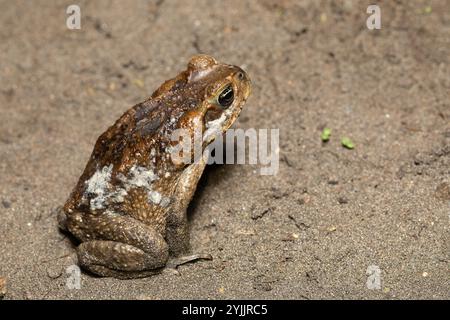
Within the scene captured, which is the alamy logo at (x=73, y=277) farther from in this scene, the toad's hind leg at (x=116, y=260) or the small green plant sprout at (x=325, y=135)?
the small green plant sprout at (x=325, y=135)

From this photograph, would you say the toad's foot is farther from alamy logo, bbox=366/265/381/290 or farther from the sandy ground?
alamy logo, bbox=366/265/381/290

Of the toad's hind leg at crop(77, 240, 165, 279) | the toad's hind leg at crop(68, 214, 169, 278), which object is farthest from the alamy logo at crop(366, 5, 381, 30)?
the toad's hind leg at crop(77, 240, 165, 279)

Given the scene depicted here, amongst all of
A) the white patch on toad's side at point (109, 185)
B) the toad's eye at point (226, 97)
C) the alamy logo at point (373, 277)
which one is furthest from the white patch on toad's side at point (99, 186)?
the alamy logo at point (373, 277)

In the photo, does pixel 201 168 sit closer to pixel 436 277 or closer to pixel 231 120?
pixel 231 120

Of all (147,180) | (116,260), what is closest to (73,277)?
(116,260)

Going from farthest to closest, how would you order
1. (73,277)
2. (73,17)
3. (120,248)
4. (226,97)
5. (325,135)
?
(73,17) < (325,135) < (73,277) < (226,97) < (120,248)

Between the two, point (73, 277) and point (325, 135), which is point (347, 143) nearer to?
point (325, 135)
